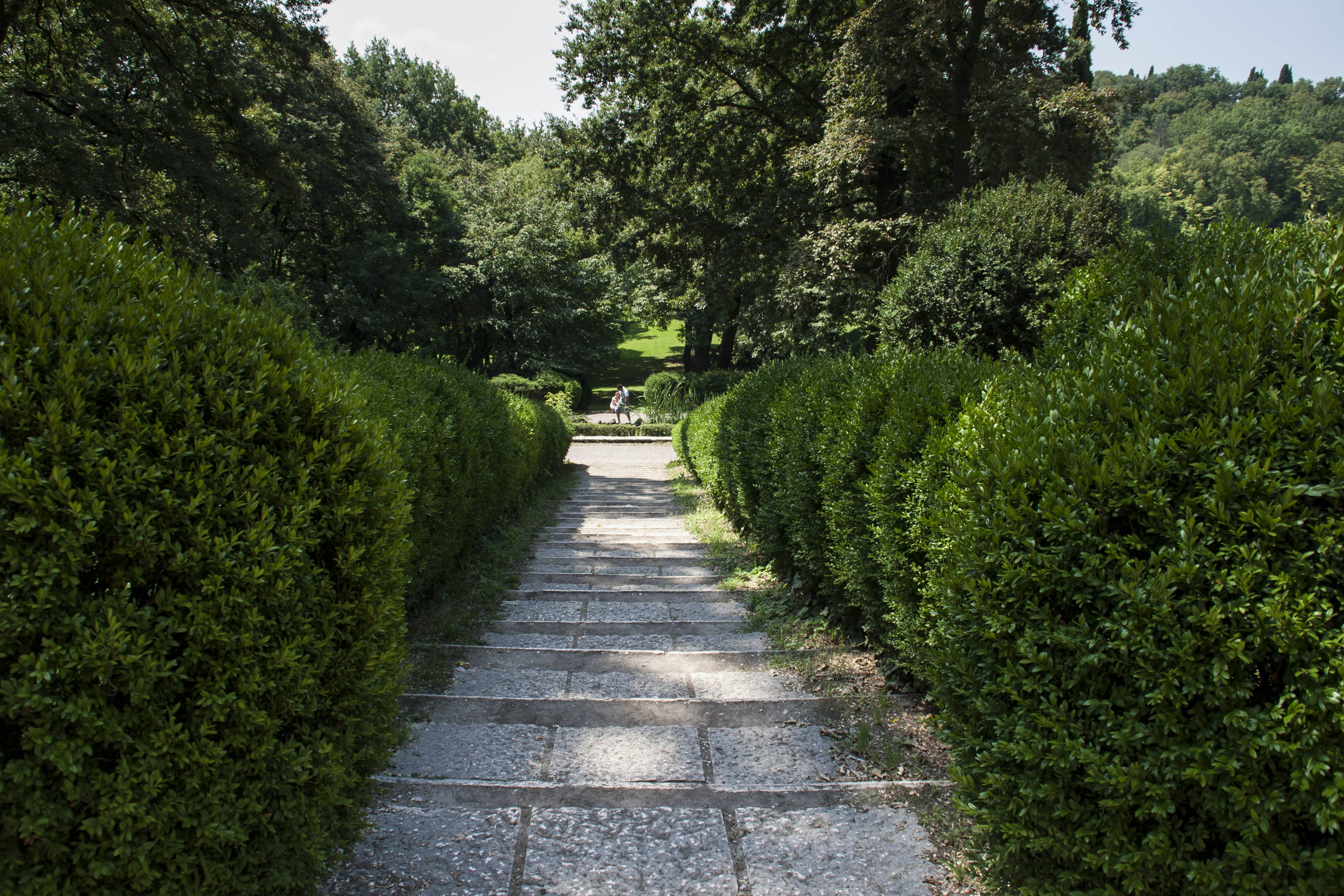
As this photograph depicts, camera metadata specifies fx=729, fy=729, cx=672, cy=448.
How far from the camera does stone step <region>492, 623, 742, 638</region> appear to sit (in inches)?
217

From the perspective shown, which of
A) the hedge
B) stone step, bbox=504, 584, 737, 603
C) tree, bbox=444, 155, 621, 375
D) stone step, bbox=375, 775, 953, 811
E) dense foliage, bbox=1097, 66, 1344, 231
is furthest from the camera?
dense foliage, bbox=1097, 66, 1344, 231

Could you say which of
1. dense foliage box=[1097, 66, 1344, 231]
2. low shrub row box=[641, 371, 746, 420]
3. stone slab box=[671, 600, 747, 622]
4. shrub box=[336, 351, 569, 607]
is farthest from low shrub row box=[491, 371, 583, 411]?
dense foliage box=[1097, 66, 1344, 231]

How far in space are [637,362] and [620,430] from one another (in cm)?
3201

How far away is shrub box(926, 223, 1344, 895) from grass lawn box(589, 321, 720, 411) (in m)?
39.6

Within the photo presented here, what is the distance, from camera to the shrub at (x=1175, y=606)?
67.6 inches

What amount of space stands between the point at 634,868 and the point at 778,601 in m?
3.82

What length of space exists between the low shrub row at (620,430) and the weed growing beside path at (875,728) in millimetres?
21615

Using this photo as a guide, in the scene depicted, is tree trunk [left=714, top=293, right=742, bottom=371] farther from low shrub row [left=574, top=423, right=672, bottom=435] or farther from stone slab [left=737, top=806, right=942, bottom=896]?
stone slab [left=737, top=806, right=942, bottom=896]

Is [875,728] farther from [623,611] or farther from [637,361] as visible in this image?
[637,361]

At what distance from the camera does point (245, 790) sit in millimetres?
2039

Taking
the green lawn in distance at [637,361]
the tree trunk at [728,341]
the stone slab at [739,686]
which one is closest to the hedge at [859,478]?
the stone slab at [739,686]

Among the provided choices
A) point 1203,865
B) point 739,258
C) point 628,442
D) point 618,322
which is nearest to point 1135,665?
point 1203,865

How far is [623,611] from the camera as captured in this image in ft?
20.0

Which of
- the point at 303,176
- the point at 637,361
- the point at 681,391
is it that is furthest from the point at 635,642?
the point at 637,361
